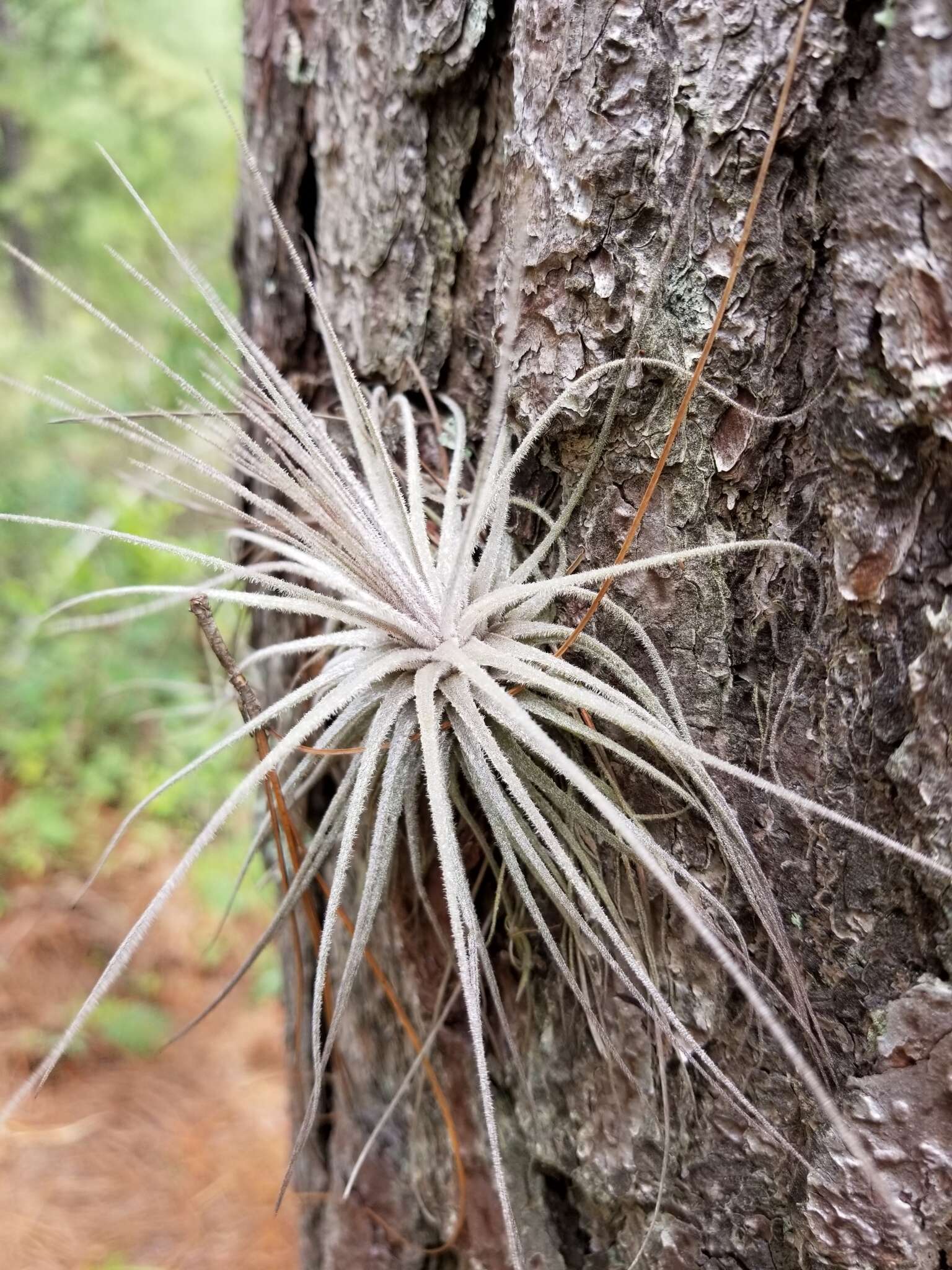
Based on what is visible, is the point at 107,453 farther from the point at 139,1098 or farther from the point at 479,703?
the point at 479,703

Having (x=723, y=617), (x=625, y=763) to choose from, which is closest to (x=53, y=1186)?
(x=625, y=763)

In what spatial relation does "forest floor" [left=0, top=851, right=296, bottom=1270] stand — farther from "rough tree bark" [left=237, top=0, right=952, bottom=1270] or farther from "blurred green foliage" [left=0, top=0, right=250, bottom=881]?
"rough tree bark" [left=237, top=0, right=952, bottom=1270]

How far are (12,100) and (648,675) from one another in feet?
9.69

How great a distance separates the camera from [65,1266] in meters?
1.41

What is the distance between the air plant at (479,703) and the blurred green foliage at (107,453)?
4.24 feet

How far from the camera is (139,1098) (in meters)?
1.72

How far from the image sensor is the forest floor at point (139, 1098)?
1487 mm

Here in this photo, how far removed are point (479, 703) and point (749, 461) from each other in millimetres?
232

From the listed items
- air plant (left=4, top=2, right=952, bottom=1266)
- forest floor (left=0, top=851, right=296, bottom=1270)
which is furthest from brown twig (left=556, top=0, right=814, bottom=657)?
forest floor (left=0, top=851, right=296, bottom=1270)

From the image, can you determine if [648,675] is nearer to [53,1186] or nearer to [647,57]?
[647,57]

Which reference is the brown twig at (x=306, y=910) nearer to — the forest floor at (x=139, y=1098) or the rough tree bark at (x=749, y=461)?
the rough tree bark at (x=749, y=461)

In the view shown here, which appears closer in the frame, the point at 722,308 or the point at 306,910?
the point at 722,308

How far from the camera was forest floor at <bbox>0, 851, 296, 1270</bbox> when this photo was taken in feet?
4.88

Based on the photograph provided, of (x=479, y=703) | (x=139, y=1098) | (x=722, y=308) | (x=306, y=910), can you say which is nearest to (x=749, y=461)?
(x=722, y=308)
